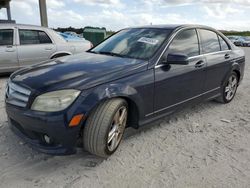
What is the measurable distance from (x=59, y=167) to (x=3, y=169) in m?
0.55

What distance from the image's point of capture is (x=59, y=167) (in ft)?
8.87

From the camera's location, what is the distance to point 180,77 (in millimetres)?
3496

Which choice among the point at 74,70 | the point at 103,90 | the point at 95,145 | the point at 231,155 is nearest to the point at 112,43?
the point at 74,70

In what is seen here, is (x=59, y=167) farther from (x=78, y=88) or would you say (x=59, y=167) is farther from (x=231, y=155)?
(x=231, y=155)

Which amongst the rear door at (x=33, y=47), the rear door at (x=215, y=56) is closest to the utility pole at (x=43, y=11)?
the rear door at (x=33, y=47)

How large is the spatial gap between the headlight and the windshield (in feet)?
3.95

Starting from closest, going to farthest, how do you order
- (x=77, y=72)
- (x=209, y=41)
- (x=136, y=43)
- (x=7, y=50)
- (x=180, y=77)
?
(x=77, y=72)
(x=180, y=77)
(x=136, y=43)
(x=209, y=41)
(x=7, y=50)

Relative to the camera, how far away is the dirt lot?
8.17 ft

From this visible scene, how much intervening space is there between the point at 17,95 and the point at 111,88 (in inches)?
39.0

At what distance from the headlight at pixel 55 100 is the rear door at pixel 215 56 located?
96.6 inches

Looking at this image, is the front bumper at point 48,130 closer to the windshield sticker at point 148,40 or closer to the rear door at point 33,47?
the windshield sticker at point 148,40

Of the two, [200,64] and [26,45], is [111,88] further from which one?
[26,45]

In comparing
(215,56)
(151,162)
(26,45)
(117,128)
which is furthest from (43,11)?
(151,162)

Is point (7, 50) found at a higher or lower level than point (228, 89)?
higher
